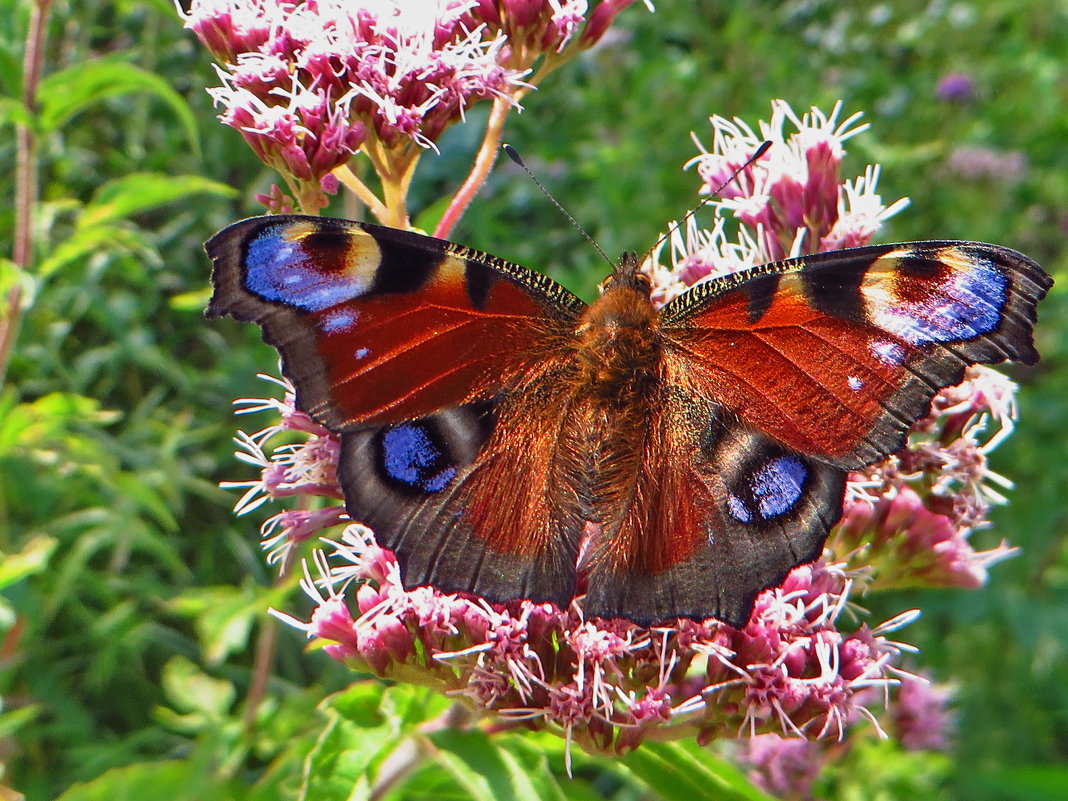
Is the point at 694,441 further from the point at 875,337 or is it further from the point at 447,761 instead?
the point at 447,761

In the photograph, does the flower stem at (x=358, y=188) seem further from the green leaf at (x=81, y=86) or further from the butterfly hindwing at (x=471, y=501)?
the green leaf at (x=81, y=86)

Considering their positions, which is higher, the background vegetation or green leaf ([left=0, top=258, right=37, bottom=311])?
green leaf ([left=0, top=258, right=37, bottom=311])

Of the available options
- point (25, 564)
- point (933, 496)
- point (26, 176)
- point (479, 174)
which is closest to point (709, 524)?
point (933, 496)

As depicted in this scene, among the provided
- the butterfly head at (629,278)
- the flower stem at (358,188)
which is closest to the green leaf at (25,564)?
the flower stem at (358,188)

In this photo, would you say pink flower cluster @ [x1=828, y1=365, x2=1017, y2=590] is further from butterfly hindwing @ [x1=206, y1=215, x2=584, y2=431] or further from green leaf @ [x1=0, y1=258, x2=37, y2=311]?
green leaf @ [x1=0, y1=258, x2=37, y2=311]

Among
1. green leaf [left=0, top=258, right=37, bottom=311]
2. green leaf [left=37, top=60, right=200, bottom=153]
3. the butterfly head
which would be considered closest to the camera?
the butterfly head

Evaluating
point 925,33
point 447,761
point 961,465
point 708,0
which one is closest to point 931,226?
point 925,33

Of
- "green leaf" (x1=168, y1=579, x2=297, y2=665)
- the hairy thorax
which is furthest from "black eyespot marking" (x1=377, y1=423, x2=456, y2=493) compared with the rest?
"green leaf" (x1=168, y1=579, x2=297, y2=665)
